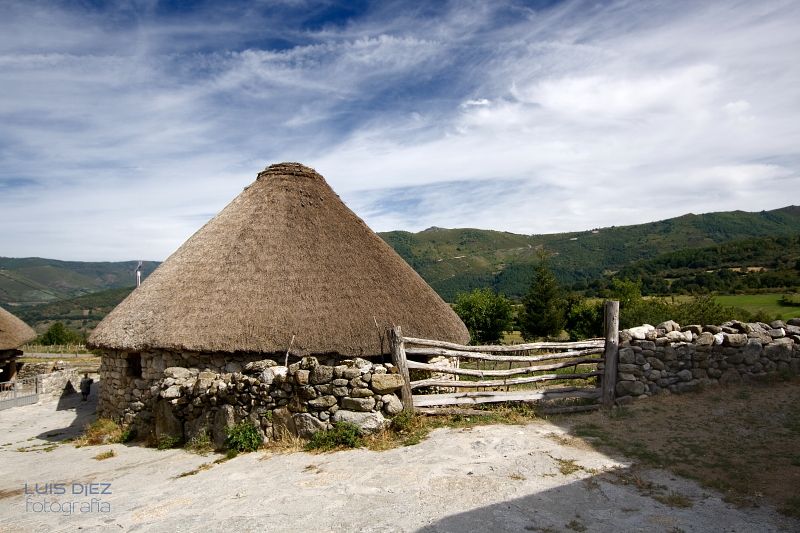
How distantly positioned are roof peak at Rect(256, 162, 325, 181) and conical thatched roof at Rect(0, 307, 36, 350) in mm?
13805

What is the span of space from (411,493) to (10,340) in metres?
20.8

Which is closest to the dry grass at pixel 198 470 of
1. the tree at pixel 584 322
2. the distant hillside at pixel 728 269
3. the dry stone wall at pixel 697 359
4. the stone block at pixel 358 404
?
the stone block at pixel 358 404

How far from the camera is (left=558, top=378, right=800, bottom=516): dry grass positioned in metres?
6.00

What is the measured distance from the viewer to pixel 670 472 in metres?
6.43

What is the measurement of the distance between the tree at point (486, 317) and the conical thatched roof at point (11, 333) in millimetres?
28576

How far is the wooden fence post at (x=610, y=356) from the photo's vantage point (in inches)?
372

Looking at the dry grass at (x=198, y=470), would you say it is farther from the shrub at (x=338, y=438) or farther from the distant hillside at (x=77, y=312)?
the distant hillside at (x=77, y=312)

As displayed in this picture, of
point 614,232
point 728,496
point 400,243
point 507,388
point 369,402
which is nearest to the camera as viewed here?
point 728,496

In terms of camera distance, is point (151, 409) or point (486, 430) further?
point (151, 409)

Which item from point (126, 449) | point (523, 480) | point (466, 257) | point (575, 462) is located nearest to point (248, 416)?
point (126, 449)

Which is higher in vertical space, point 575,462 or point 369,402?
point 369,402

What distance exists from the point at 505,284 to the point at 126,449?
12556 centimetres

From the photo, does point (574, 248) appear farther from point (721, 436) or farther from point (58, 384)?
point (721, 436)

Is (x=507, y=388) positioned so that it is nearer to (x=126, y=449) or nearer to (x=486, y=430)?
(x=486, y=430)
